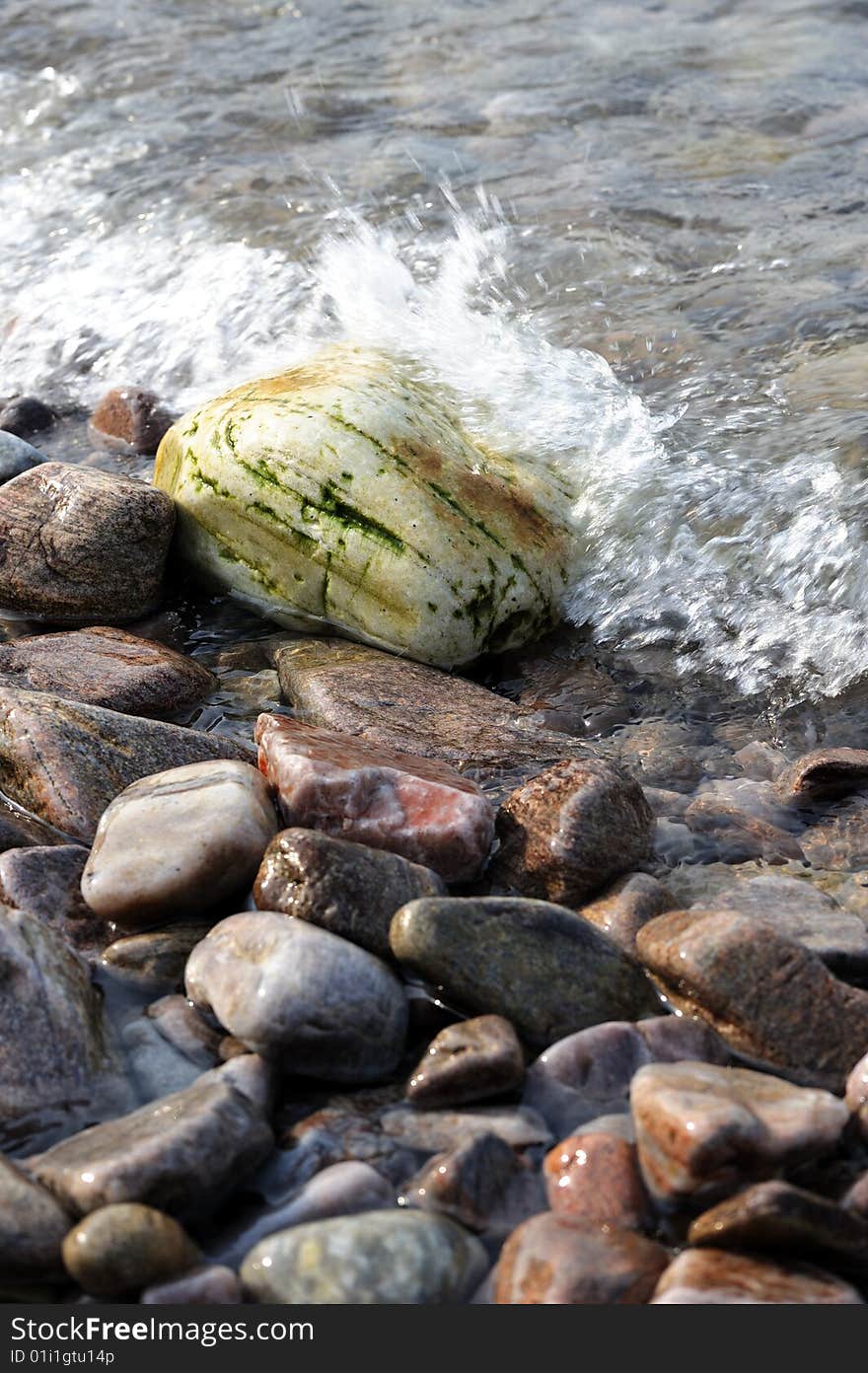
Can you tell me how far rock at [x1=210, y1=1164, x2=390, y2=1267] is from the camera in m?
2.17

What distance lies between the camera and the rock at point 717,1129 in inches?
84.4

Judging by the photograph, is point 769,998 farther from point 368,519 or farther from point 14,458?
point 14,458

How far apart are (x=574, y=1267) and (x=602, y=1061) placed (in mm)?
480

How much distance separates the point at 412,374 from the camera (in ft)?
17.0

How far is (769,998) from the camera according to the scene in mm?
2553

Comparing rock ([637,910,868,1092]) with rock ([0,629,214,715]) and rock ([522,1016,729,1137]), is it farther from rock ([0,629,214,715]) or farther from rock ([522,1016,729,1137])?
rock ([0,629,214,715])

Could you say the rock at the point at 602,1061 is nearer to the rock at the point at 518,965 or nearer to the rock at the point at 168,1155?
the rock at the point at 518,965

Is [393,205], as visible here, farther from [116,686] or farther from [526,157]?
[116,686]

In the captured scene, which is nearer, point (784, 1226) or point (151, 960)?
point (784, 1226)

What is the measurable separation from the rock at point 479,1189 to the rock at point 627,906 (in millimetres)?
643

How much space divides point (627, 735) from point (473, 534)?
82 centimetres

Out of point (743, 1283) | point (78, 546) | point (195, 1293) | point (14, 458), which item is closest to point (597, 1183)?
point (743, 1283)

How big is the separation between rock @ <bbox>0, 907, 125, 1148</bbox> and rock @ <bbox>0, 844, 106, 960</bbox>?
21cm

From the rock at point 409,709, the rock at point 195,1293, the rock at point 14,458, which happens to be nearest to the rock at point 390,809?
the rock at point 409,709
